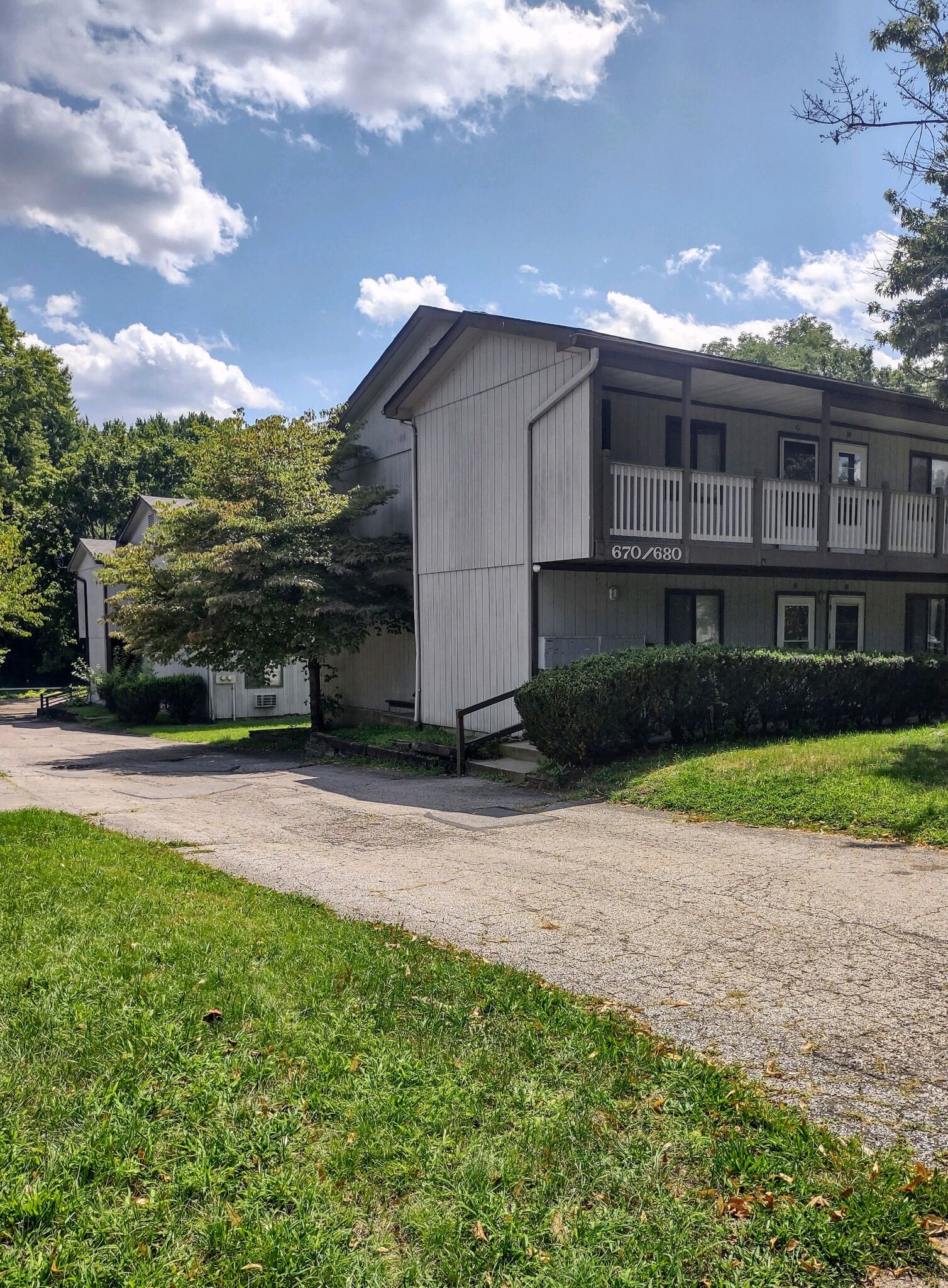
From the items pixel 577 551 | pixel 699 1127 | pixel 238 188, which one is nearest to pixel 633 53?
pixel 238 188

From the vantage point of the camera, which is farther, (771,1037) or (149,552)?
(149,552)

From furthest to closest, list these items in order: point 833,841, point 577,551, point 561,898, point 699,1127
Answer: point 577,551
point 833,841
point 561,898
point 699,1127

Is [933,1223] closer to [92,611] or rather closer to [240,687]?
[240,687]

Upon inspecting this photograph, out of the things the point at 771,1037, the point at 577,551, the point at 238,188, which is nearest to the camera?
the point at 771,1037

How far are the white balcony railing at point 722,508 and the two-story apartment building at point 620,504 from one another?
3 cm

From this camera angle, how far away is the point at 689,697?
12.6 metres

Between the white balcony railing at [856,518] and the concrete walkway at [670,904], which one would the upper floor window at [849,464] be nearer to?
the white balcony railing at [856,518]

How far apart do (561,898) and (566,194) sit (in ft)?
47.2

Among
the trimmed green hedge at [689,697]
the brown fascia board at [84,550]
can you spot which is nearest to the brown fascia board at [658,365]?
the trimmed green hedge at [689,697]

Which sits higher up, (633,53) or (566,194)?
(633,53)

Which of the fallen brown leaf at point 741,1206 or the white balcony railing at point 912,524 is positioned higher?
the white balcony railing at point 912,524

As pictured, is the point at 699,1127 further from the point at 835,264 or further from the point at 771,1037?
the point at 835,264

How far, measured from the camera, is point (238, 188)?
16016 millimetres

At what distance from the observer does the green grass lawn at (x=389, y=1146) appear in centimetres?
269
